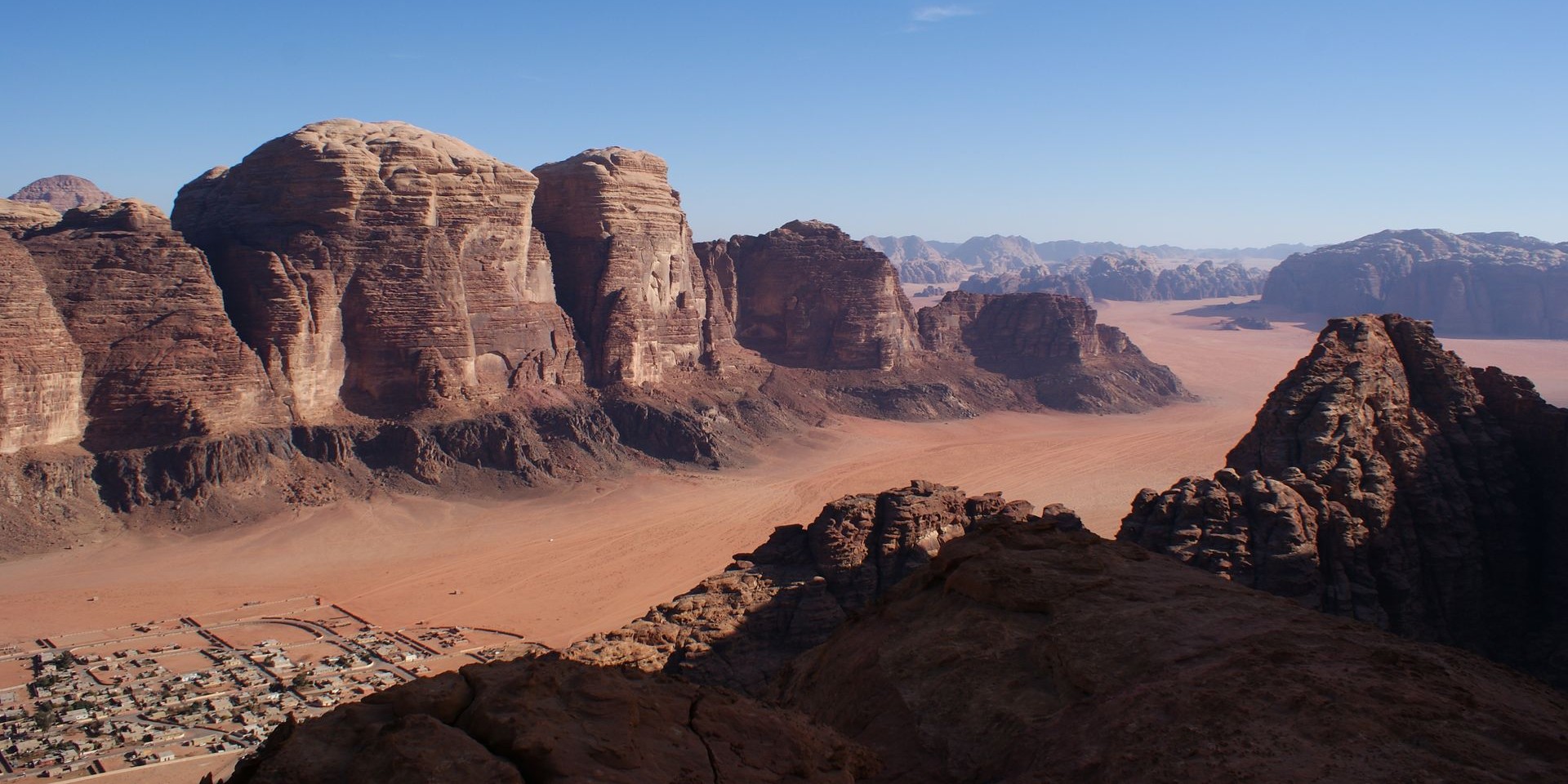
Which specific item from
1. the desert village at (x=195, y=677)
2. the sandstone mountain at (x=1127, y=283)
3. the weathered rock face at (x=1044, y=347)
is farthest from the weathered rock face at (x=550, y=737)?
the sandstone mountain at (x=1127, y=283)

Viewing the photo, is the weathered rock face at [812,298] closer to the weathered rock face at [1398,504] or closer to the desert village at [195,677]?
the desert village at [195,677]

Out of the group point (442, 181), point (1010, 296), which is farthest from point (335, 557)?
point (1010, 296)

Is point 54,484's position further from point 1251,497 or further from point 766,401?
point 1251,497

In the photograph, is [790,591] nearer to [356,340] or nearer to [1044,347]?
[356,340]

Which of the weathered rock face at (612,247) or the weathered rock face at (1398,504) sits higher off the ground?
the weathered rock face at (612,247)

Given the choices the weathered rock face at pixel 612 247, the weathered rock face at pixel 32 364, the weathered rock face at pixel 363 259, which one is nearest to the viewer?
the weathered rock face at pixel 32 364

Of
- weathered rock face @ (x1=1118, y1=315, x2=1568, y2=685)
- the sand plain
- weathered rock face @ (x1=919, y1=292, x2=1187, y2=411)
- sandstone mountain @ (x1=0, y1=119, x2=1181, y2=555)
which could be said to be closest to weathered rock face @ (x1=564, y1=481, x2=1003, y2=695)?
weathered rock face @ (x1=1118, y1=315, x2=1568, y2=685)
